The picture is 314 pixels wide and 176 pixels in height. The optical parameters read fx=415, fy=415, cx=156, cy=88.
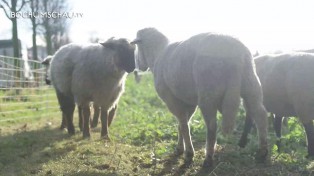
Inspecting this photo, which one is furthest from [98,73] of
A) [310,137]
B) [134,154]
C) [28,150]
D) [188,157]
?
[310,137]

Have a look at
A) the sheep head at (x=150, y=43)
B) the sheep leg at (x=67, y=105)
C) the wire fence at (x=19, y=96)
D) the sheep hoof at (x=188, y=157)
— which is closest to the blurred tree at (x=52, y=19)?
the wire fence at (x=19, y=96)

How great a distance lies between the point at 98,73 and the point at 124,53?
69cm

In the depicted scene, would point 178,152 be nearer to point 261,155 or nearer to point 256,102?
point 261,155

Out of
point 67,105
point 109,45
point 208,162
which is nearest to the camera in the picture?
point 208,162

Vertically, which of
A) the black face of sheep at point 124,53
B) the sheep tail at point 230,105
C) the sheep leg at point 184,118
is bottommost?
the sheep leg at point 184,118

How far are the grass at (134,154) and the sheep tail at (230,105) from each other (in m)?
0.54

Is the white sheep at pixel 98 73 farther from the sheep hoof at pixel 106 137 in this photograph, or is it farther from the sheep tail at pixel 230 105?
the sheep tail at pixel 230 105

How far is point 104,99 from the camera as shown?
8203 mm

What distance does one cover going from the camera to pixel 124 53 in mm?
7801

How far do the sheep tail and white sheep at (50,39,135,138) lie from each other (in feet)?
9.95

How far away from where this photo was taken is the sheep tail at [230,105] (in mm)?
4934

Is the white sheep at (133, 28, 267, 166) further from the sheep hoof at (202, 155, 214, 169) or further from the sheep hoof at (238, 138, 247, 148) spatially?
the sheep hoof at (238, 138, 247, 148)

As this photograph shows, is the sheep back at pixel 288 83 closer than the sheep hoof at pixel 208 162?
No

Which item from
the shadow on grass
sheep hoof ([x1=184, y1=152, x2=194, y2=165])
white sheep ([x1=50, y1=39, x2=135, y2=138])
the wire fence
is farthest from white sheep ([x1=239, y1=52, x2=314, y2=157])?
the wire fence
